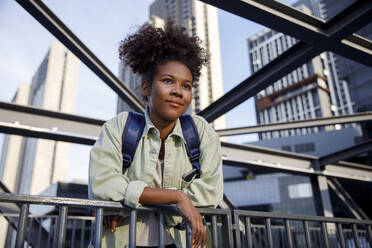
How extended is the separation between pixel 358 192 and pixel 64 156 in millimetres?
119916

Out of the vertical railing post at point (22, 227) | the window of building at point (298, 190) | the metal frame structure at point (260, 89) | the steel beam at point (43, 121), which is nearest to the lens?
the vertical railing post at point (22, 227)

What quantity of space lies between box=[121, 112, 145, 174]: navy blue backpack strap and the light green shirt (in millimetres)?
25

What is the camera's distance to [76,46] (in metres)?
4.64

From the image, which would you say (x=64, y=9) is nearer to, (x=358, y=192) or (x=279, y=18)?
(x=279, y=18)

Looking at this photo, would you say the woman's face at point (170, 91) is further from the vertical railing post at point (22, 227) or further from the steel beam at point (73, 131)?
the steel beam at point (73, 131)

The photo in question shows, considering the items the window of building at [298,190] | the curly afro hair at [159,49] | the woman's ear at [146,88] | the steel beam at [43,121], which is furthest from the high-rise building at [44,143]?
the woman's ear at [146,88]

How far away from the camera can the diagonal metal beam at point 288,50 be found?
3.53 metres

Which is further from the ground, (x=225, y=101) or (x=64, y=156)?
(x=64, y=156)

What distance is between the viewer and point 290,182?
123ft

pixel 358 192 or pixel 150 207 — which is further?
pixel 358 192

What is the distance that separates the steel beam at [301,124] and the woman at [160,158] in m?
4.75

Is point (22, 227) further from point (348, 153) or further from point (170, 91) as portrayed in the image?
point (348, 153)

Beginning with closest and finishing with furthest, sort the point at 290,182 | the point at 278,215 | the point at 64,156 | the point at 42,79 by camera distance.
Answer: the point at 278,215 → the point at 290,182 → the point at 42,79 → the point at 64,156

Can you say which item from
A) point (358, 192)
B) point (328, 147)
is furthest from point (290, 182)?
point (358, 192)
